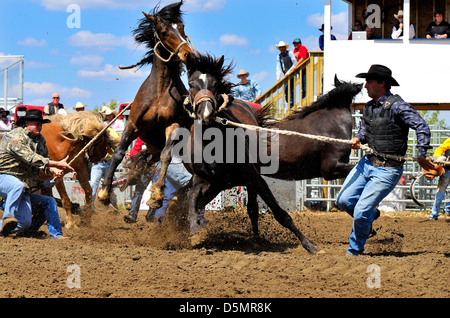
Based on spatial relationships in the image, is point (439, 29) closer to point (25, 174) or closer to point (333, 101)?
point (333, 101)

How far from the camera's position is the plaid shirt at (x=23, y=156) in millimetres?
7086

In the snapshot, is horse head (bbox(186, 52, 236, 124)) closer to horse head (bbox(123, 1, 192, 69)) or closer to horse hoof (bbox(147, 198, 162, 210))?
horse head (bbox(123, 1, 192, 69))

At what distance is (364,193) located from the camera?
562 cm

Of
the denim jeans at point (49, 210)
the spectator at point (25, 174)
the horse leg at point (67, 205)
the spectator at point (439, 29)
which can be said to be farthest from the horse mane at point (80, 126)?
the spectator at point (439, 29)

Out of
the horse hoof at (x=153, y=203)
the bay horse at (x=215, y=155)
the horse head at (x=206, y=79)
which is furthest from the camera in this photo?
the horse hoof at (x=153, y=203)

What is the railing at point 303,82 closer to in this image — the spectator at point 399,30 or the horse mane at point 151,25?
the spectator at point 399,30

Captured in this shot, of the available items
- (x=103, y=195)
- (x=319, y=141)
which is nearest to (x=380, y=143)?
(x=319, y=141)

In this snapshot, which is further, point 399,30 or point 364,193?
point 399,30

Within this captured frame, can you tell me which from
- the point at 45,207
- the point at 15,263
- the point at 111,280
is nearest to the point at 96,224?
the point at 45,207

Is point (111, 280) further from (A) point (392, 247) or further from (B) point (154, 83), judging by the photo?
(A) point (392, 247)

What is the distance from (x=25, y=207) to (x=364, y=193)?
4.21 metres

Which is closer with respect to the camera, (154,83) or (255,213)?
(154,83)

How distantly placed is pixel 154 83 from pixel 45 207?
2176mm
